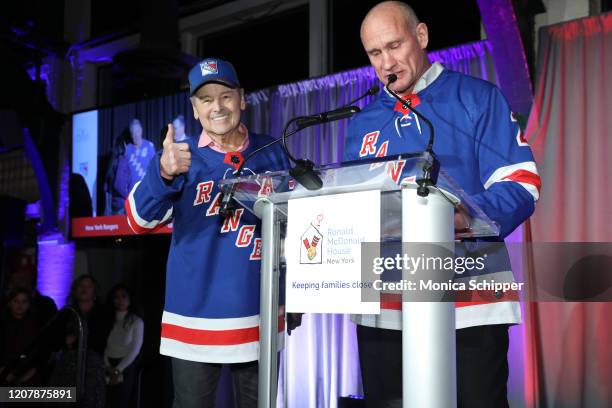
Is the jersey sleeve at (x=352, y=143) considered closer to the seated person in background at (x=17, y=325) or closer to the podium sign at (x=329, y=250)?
the podium sign at (x=329, y=250)

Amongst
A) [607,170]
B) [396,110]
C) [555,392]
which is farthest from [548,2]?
[396,110]

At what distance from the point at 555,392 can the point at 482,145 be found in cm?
322

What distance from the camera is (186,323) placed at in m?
1.81

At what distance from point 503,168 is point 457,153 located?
4.7 inches

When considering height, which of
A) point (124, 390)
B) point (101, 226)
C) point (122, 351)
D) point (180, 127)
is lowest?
point (124, 390)

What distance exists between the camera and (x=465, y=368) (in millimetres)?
1316

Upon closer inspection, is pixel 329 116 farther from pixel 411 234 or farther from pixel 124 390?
pixel 124 390

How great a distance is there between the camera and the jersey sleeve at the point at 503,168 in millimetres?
1319

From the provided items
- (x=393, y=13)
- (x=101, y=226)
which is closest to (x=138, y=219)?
(x=393, y=13)

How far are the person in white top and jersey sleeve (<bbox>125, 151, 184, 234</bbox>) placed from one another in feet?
11.1

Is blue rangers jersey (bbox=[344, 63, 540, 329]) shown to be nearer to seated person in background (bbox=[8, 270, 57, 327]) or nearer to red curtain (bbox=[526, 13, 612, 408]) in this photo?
red curtain (bbox=[526, 13, 612, 408])

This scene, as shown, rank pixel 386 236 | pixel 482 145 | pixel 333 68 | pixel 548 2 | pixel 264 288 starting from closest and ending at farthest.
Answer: pixel 386 236 → pixel 264 288 → pixel 482 145 → pixel 548 2 → pixel 333 68

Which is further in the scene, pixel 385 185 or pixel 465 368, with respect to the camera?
pixel 465 368

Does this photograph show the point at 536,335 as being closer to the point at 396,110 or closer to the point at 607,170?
the point at 607,170
